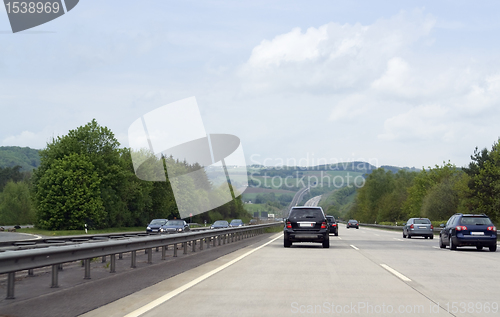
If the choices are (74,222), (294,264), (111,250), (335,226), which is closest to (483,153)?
(335,226)

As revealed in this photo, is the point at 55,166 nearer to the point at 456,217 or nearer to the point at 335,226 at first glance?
the point at 335,226

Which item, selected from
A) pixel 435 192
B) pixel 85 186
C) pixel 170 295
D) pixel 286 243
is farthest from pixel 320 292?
pixel 435 192

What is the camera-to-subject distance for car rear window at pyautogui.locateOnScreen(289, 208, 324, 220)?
933 inches

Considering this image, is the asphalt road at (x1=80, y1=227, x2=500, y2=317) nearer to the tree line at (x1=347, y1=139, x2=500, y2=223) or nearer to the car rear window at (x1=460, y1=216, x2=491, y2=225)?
the car rear window at (x1=460, y1=216, x2=491, y2=225)

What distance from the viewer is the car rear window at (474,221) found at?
78.0 feet

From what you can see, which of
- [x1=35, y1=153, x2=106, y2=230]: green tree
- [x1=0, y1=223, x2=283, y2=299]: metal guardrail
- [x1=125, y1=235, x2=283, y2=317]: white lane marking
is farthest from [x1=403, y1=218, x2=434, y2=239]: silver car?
[x1=35, y1=153, x2=106, y2=230]: green tree

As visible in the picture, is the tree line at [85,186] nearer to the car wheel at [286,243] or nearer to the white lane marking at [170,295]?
the car wheel at [286,243]

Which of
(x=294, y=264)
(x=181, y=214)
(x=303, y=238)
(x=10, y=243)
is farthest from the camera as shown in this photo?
(x=181, y=214)

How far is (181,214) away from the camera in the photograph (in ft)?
332

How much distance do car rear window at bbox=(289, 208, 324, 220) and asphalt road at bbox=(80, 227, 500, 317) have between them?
8.48 m

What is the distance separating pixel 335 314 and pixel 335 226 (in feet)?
116

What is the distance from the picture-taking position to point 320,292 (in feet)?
32.0

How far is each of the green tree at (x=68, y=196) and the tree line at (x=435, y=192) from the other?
50.4 meters

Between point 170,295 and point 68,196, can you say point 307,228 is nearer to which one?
point 170,295
